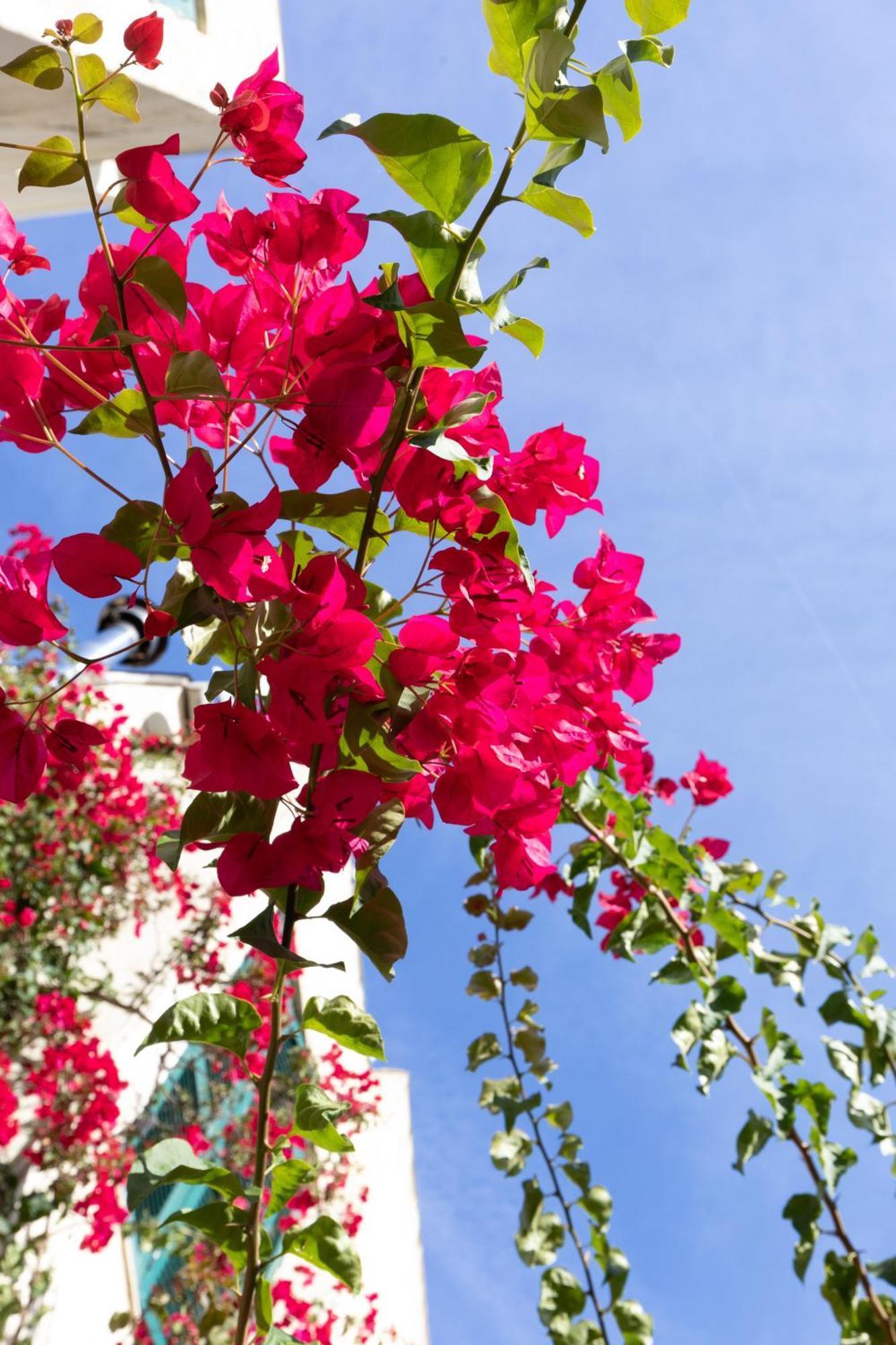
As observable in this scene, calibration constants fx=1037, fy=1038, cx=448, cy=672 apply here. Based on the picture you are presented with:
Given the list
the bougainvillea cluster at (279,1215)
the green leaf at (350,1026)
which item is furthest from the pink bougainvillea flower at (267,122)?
the bougainvillea cluster at (279,1215)

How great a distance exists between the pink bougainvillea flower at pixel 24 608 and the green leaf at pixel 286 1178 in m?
0.51

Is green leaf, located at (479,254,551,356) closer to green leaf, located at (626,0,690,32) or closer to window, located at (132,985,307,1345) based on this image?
green leaf, located at (626,0,690,32)

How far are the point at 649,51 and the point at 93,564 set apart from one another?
1.72ft

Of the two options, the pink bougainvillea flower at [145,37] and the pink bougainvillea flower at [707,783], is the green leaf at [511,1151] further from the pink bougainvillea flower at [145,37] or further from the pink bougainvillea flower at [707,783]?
the pink bougainvillea flower at [145,37]

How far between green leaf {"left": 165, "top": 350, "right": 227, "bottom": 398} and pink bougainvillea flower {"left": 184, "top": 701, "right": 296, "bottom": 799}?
196 mm

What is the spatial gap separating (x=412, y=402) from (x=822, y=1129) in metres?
1.59

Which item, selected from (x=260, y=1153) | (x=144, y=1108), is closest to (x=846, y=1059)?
(x=260, y=1153)

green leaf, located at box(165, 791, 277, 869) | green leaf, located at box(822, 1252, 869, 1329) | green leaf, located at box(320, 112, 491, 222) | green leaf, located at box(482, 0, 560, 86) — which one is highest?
green leaf, located at box(482, 0, 560, 86)

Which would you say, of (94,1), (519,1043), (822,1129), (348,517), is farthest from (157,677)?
(348,517)

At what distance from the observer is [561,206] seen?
0.74 meters

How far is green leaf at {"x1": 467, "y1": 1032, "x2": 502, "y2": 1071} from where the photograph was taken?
2367 millimetres

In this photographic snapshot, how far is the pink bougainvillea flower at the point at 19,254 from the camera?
80 centimetres

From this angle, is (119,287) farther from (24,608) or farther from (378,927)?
(378,927)

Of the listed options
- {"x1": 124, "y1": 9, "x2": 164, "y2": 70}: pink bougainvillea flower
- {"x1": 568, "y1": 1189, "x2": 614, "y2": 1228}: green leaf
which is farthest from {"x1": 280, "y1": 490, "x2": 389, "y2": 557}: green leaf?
{"x1": 568, "y1": 1189, "x2": 614, "y2": 1228}: green leaf
